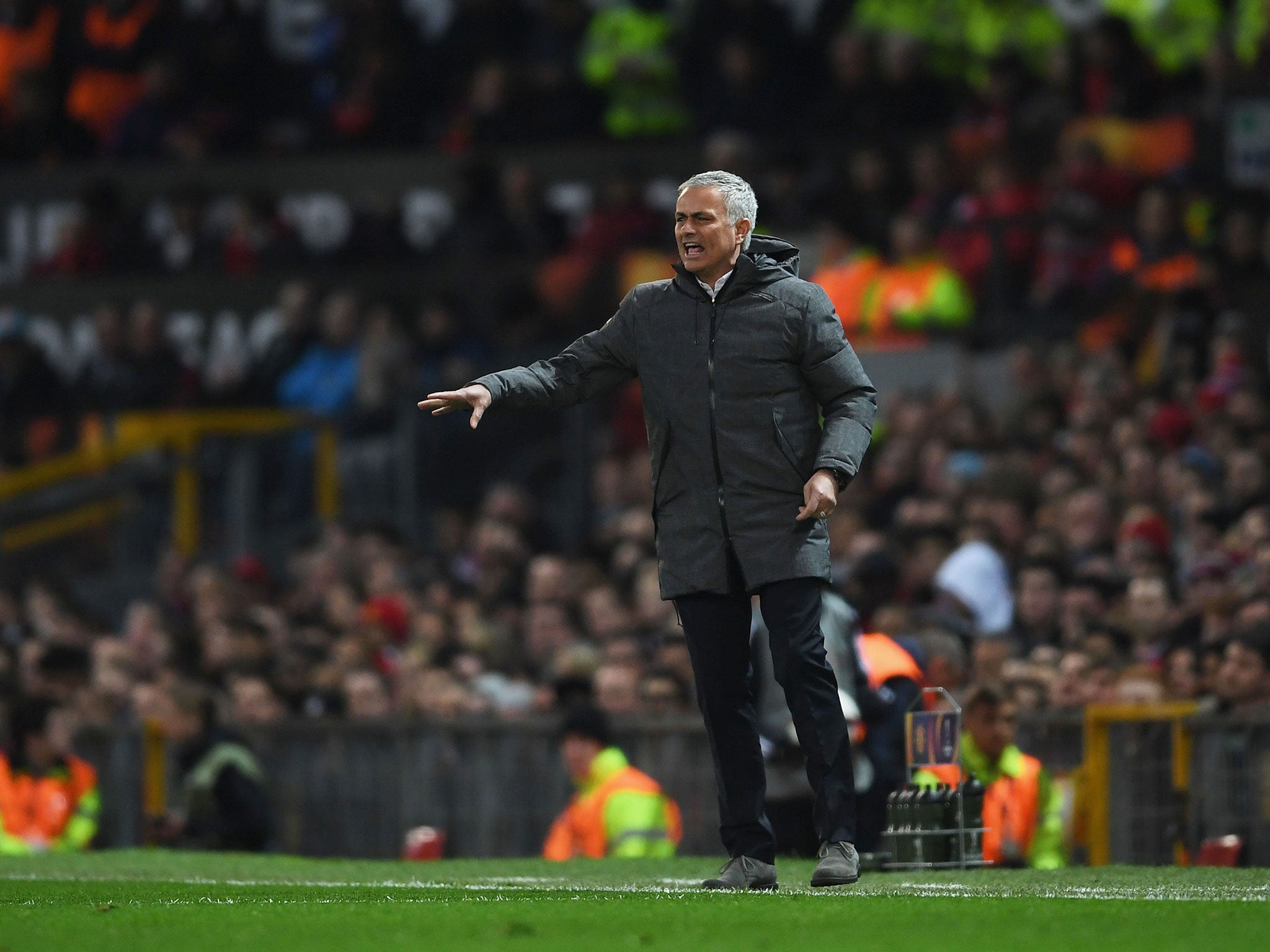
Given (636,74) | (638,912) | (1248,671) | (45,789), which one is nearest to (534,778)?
(45,789)

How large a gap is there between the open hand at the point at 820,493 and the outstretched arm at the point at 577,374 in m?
0.81

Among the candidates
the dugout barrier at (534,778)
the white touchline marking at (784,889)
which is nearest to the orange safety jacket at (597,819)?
the dugout barrier at (534,778)

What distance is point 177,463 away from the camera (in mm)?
19781

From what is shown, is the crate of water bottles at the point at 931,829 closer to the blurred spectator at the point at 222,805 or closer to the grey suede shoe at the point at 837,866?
the grey suede shoe at the point at 837,866

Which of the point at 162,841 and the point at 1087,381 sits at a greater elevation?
the point at 1087,381

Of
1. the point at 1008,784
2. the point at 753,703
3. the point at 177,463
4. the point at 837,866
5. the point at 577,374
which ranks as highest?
the point at 177,463

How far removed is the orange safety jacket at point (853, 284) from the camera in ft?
58.2

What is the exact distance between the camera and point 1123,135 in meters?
18.4

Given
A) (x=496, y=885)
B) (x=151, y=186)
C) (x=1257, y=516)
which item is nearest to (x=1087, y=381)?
(x=1257, y=516)

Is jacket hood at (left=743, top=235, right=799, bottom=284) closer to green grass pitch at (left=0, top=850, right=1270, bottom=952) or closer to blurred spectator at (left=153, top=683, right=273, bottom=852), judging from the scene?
green grass pitch at (left=0, top=850, right=1270, bottom=952)

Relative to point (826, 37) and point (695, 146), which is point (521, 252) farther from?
point (826, 37)

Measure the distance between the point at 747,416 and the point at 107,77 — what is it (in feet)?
58.3

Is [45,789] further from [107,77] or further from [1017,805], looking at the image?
[107,77]

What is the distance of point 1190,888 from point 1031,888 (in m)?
0.47
